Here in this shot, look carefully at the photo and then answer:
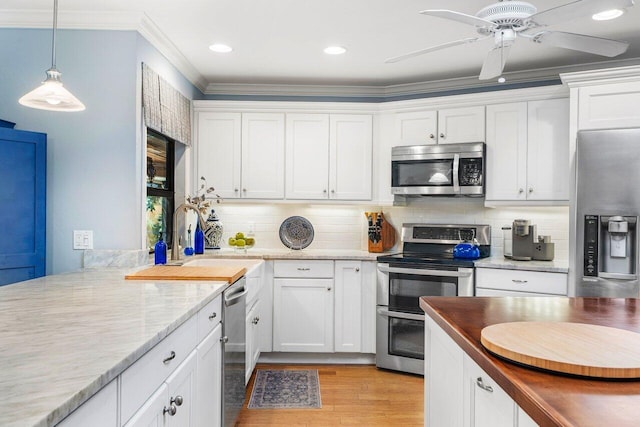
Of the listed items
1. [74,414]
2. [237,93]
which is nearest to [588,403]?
[74,414]

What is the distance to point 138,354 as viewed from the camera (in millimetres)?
1257

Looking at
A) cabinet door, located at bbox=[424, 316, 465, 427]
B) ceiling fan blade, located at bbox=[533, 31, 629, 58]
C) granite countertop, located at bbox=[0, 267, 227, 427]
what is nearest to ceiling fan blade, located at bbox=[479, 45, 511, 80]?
ceiling fan blade, located at bbox=[533, 31, 629, 58]

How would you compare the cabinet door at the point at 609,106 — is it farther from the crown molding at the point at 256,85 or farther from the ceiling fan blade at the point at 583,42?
the ceiling fan blade at the point at 583,42

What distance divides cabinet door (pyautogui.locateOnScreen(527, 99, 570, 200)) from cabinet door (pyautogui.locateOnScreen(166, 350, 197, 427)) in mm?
2920

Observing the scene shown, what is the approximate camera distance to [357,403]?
10.5 feet

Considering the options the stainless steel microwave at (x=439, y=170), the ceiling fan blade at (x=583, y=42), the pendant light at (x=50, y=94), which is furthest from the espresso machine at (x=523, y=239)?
the pendant light at (x=50, y=94)

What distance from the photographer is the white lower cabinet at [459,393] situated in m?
1.20

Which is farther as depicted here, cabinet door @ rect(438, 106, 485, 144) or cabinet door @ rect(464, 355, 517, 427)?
cabinet door @ rect(438, 106, 485, 144)

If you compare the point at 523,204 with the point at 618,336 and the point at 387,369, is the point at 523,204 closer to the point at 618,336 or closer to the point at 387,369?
the point at 387,369

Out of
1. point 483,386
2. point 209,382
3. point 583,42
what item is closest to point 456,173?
point 583,42

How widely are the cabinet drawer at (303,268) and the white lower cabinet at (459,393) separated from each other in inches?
75.4

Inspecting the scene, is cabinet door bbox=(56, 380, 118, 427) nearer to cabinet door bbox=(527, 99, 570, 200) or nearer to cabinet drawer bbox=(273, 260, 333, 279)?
cabinet drawer bbox=(273, 260, 333, 279)

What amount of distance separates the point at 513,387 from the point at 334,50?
117 inches

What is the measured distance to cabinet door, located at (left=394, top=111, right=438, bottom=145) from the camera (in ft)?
13.3
